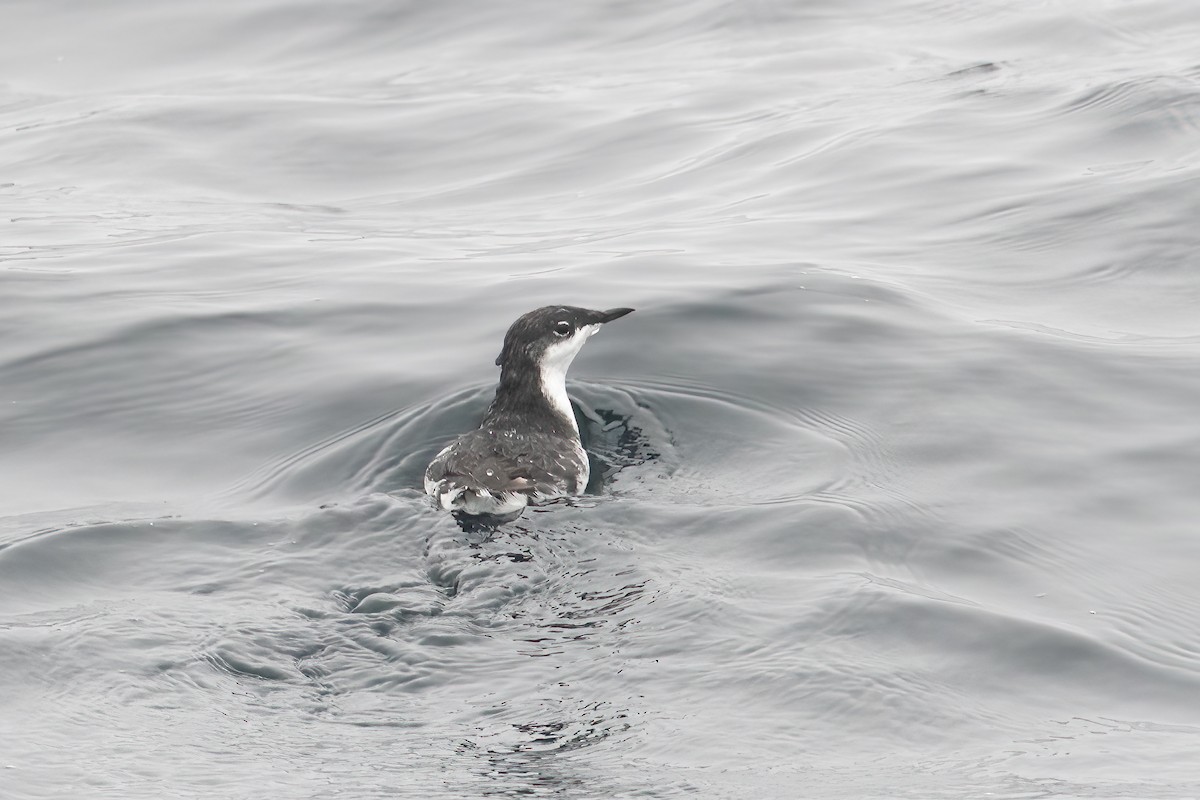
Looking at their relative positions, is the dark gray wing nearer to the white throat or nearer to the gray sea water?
the gray sea water

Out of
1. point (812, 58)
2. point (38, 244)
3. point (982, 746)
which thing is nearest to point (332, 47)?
point (812, 58)

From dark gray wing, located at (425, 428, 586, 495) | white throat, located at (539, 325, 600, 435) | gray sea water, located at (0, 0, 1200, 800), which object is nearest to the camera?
gray sea water, located at (0, 0, 1200, 800)

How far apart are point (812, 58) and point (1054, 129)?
434 cm

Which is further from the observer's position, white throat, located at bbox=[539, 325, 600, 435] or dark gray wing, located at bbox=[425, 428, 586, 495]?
white throat, located at bbox=[539, 325, 600, 435]

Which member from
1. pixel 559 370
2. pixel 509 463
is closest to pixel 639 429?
pixel 559 370

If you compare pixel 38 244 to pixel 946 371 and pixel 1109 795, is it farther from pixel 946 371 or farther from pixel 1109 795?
pixel 1109 795

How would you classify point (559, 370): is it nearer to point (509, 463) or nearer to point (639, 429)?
point (639, 429)

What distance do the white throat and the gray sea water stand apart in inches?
15.3

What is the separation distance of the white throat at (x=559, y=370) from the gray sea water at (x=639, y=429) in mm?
388

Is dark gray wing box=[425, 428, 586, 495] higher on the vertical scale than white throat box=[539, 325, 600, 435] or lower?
lower

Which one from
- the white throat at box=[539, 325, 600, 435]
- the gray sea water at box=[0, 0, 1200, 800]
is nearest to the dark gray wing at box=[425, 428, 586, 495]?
the gray sea water at box=[0, 0, 1200, 800]

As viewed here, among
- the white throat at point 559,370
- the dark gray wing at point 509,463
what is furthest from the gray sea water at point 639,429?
the white throat at point 559,370

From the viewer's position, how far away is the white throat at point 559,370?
28.9ft

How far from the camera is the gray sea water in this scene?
5.58m
